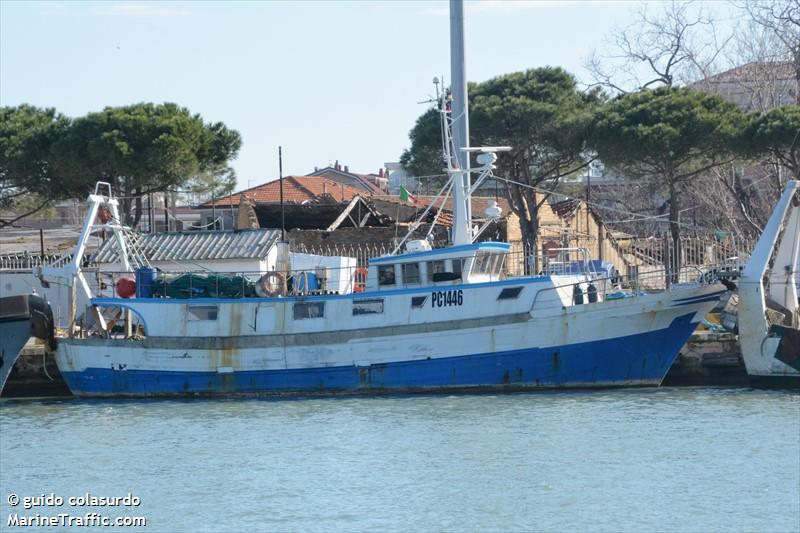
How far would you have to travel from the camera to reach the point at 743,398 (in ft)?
82.2

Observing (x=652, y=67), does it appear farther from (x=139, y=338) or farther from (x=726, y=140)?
(x=139, y=338)

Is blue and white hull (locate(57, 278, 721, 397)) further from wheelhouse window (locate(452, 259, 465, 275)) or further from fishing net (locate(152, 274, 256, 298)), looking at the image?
wheelhouse window (locate(452, 259, 465, 275))

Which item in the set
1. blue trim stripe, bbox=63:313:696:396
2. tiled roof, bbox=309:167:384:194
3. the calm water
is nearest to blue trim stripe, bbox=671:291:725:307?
blue trim stripe, bbox=63:313:696:396

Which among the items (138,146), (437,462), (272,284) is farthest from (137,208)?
(437,462)

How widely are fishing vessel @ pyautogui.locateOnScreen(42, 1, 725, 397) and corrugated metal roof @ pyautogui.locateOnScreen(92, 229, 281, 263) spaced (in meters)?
5.08

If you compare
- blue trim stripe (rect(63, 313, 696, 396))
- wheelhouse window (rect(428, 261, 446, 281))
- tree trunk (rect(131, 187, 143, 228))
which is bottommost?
blue trim stripe (rect(63, 313, 696, 396))

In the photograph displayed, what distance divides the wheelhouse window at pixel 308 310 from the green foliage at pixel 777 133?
1438 cm

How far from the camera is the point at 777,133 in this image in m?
34.7

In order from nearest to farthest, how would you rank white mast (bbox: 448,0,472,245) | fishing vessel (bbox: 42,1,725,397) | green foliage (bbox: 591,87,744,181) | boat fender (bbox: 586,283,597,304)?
fishing vessel (bbox: 42,1,725,397) → boat fender (bbox: 586,283,597,304) → white mast (bbox: 448,0,472,245) → green foliage (bbox: 591,87,744,181)

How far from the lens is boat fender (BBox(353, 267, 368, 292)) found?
28931 mm

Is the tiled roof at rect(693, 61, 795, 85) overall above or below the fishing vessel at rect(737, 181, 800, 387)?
above

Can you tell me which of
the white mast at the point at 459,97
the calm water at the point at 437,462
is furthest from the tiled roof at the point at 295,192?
the calm water at the point at 437,462

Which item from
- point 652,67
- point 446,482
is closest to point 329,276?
point 446,482

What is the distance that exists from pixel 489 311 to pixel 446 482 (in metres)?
7.88
